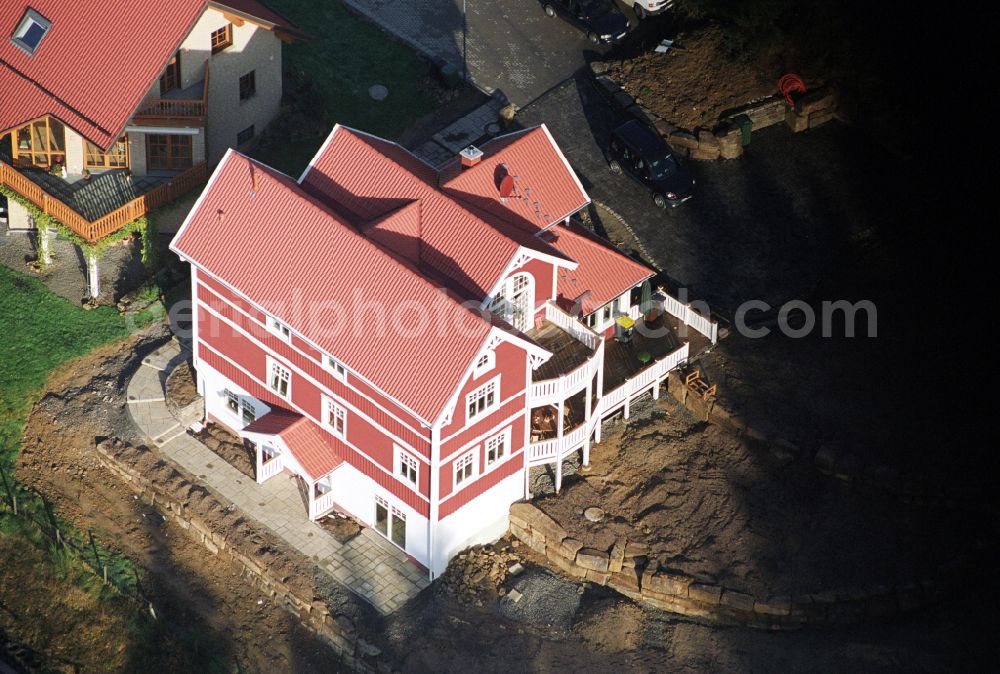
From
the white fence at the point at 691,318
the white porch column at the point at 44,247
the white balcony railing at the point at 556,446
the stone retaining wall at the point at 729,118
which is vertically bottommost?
the white balcony railing at the point at 556,446

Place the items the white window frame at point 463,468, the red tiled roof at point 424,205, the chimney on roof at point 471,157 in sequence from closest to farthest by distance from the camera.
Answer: the white window frame at point 463,468 < the red tiled roof at point 424,205 < the chimney on roof at point 471,157

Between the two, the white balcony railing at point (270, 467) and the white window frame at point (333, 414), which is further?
the white balcony railing at point (270, 467)

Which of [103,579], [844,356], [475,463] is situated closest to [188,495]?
[103,579]

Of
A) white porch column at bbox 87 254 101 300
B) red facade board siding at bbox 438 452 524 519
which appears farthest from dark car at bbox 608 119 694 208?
white porch column at bbox 87 254 101 300

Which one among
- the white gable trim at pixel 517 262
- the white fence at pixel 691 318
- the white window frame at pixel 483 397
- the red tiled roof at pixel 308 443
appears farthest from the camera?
the white fence at pixel 691 318

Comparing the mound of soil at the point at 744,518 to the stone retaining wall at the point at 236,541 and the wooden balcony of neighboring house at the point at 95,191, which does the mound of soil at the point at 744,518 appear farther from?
the wooden balcony of neighboring house at the point at 95,191

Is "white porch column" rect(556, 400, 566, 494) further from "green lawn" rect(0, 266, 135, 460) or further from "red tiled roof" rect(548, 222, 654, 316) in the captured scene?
"green lawn" rect(0, 266, 135, 460)

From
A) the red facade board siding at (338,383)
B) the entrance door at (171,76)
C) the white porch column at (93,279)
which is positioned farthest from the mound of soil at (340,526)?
the entrance door at (171,76)
